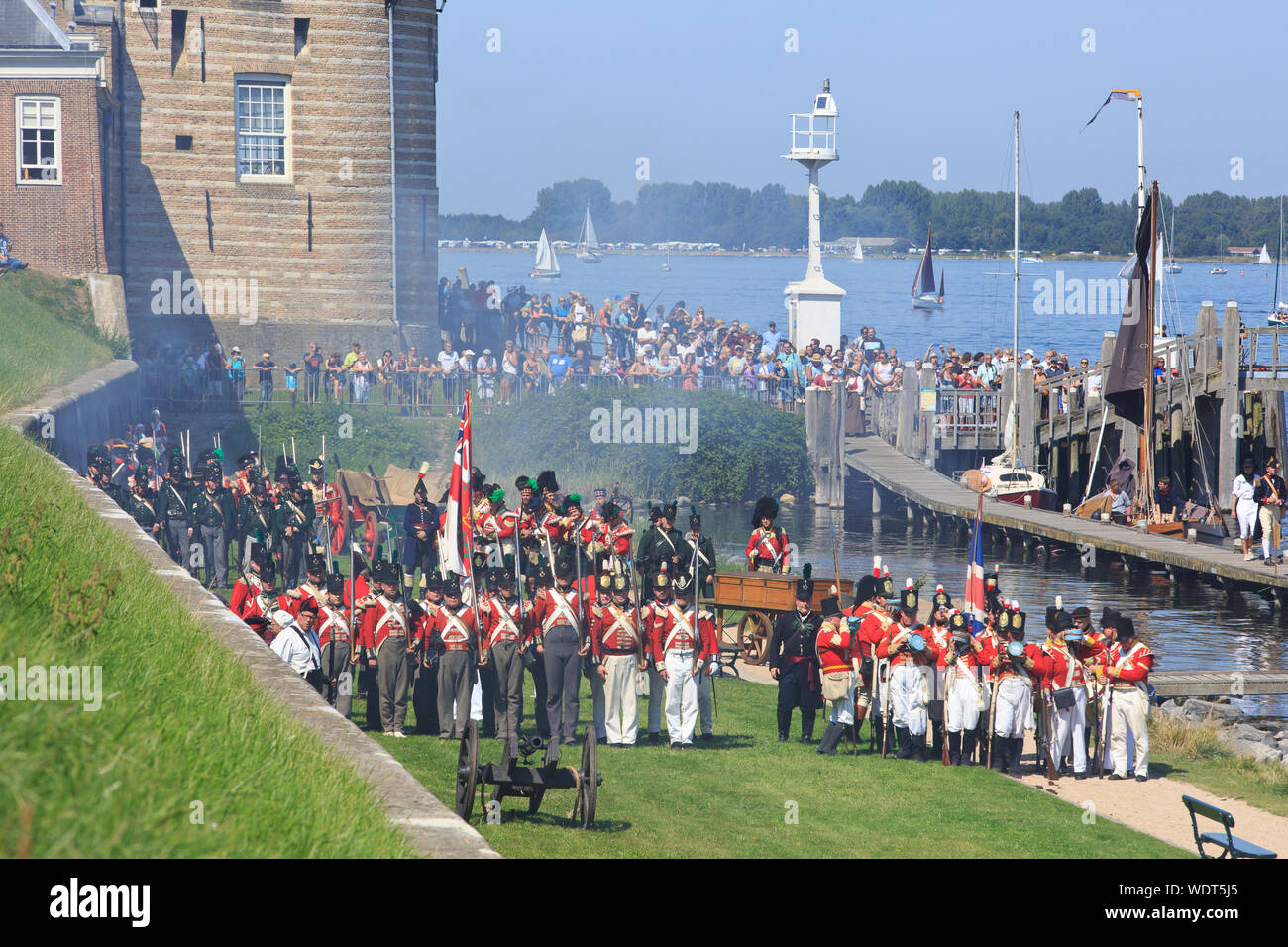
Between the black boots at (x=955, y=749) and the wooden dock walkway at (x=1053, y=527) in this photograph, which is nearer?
the black boots at (x=955, y=749)

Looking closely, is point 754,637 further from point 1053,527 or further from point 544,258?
point 544,258

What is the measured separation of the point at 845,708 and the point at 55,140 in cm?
2811

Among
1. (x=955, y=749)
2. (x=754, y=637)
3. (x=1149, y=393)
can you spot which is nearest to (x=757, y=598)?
(x=754, y=637)

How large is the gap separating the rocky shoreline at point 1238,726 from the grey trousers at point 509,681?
27.6 ft

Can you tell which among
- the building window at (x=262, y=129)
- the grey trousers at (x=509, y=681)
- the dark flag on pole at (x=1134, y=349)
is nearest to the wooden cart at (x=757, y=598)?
the grey trousers at (x=509, y=681)

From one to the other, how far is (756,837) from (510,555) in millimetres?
8153

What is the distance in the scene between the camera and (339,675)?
1562cm

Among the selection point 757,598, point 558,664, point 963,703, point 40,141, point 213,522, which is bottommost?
point 963,703

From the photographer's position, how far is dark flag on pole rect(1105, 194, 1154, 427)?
111ft

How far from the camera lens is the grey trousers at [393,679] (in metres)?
15.2

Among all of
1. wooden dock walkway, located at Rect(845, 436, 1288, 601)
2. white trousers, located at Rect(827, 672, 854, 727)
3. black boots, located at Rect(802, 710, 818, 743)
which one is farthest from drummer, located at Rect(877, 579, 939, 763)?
wooden dock walkway, located at Rect(845, 436, 1288, 601)

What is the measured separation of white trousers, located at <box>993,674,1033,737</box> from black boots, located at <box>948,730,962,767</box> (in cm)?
51

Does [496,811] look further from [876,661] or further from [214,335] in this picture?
[214,335]

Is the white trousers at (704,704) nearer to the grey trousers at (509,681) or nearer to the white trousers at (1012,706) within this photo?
the grey trousers at (509,681)
